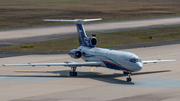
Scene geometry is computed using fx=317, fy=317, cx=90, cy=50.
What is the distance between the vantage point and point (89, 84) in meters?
34.6

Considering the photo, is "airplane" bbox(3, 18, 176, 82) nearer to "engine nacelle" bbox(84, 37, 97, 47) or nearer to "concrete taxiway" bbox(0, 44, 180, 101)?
"engine nacelle" bbox(84, 37, 97, 47)

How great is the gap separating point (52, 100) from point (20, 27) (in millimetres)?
76569

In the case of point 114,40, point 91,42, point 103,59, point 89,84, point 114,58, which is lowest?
point 89,84

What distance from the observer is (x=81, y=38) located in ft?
150

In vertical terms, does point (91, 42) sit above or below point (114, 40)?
below

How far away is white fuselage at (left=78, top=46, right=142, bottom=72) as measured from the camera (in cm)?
3538

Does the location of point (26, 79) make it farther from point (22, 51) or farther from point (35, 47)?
point (35, 47)

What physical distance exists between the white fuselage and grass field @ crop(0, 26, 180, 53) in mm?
19265

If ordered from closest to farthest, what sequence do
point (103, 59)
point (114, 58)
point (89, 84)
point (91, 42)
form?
point (89, 84) → point (114, 58) → point (103, 59) → point (91, 42)

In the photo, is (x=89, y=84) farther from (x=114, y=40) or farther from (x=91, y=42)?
(x=114, y=40)

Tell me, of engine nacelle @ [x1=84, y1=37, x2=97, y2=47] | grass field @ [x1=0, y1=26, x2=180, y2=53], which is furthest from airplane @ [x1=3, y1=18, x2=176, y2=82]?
grass field @ [x1=0, y1=26, x2=180, y2=53]

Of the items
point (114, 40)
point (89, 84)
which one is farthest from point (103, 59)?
point (114, 40)

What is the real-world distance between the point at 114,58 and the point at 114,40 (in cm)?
3657

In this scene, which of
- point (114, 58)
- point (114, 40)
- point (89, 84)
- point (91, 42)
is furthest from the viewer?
point (114, 40)
